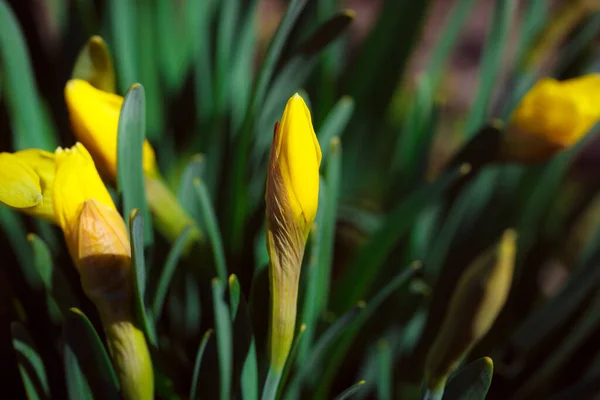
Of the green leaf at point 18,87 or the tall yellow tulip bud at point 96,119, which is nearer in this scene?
the tall yellow tulip bud at point 96,119

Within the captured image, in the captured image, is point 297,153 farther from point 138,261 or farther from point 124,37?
point 124,37

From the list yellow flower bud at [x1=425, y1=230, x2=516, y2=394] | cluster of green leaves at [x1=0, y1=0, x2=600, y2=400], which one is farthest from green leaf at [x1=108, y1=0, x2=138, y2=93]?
yellow flower bud at [x1=425, y1=230, x2=516, y2=394]

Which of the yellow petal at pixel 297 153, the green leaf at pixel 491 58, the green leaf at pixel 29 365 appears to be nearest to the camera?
the yellow petal at pixel 297 153

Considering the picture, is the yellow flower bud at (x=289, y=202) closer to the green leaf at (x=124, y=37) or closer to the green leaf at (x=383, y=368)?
the green leaf at (x=383, y=368)

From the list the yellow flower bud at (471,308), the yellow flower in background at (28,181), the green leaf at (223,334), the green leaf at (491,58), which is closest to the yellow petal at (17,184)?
the yellow flower in background at (28,181)

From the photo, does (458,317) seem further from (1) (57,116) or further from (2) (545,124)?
(1) (57,116)

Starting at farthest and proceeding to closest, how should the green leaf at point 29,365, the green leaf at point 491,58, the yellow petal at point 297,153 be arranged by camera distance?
the green leaf at point 491,58, the green leaf at point 29,365, the yellow petal at point 297,153

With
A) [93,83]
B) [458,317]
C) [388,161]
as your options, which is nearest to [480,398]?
[458,317]

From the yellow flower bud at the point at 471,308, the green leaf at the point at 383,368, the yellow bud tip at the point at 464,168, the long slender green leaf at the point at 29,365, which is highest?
the yellow bud tip at the point at 464,168
